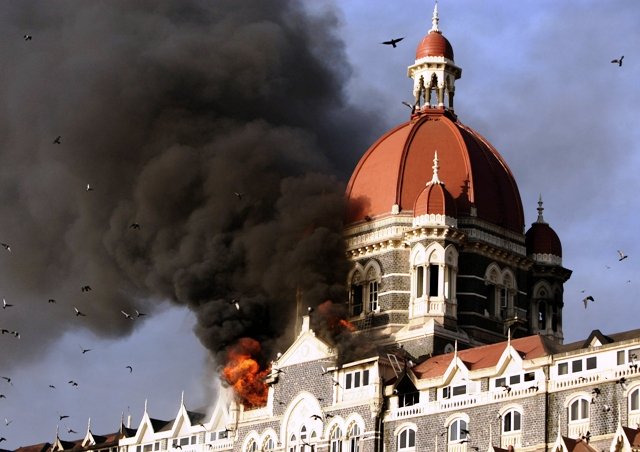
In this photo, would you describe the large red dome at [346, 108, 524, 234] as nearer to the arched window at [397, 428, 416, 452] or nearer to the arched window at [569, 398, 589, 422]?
the arched window at [397, 428, 416, 452]

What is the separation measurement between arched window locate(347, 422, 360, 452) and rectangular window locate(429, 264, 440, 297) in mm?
11775

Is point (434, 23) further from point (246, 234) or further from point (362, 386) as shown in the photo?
point (362, 386)

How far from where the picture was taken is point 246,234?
119312mm

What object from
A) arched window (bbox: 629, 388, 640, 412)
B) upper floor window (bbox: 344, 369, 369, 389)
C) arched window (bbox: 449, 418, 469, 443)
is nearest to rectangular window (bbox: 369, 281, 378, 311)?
upper floor window (bbox: 344, 369, 369, 389)

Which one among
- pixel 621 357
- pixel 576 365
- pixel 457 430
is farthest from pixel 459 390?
pixel 621 357

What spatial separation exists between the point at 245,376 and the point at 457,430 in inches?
705

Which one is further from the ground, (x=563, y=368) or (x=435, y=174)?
(x=435, y=174)

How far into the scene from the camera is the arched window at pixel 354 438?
105m

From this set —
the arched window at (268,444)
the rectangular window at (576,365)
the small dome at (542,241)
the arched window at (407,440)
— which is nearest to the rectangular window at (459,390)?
the arched window at (407,440)

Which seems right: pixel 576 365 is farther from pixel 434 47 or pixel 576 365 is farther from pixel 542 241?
pixel 434 47

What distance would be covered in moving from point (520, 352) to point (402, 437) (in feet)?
27.8

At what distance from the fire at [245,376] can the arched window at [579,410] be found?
24.2 m

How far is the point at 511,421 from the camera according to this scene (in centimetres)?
9762

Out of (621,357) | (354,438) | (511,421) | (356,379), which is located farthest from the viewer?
(356,379)
